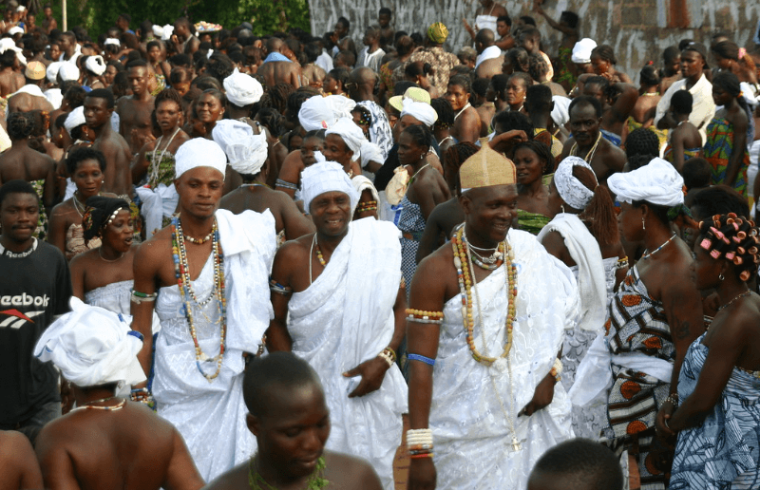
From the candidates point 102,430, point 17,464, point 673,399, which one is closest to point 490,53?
point 673,399

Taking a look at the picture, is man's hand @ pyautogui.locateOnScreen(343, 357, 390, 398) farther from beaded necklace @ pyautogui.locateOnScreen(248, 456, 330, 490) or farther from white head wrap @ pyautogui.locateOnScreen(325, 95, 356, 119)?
white head wrap @ pyautogui.locateOnScreen(325, 95, 356, 119)

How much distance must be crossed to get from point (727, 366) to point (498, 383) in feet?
2.94

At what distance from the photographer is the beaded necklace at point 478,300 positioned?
14.0ft

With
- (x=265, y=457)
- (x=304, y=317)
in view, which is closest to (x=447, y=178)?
(x=304, y=317)

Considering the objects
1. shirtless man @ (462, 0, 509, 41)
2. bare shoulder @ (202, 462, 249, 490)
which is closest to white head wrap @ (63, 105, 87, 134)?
bare shoulder @ (202, 462, 249, 490)

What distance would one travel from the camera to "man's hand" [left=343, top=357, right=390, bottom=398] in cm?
486

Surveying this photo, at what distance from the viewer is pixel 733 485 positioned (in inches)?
164

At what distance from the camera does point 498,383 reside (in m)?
4.32

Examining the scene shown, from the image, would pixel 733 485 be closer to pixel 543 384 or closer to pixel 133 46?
pixel 543 384

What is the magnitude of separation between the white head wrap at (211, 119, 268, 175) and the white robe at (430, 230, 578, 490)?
210 cm

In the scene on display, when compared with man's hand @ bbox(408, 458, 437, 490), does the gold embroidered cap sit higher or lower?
higher

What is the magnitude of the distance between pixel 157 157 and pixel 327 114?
135 cm

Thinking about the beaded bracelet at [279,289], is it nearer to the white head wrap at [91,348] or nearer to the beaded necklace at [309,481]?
the white head wrap at [91,348]

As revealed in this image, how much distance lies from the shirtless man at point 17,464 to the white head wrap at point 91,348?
0.30 meters
